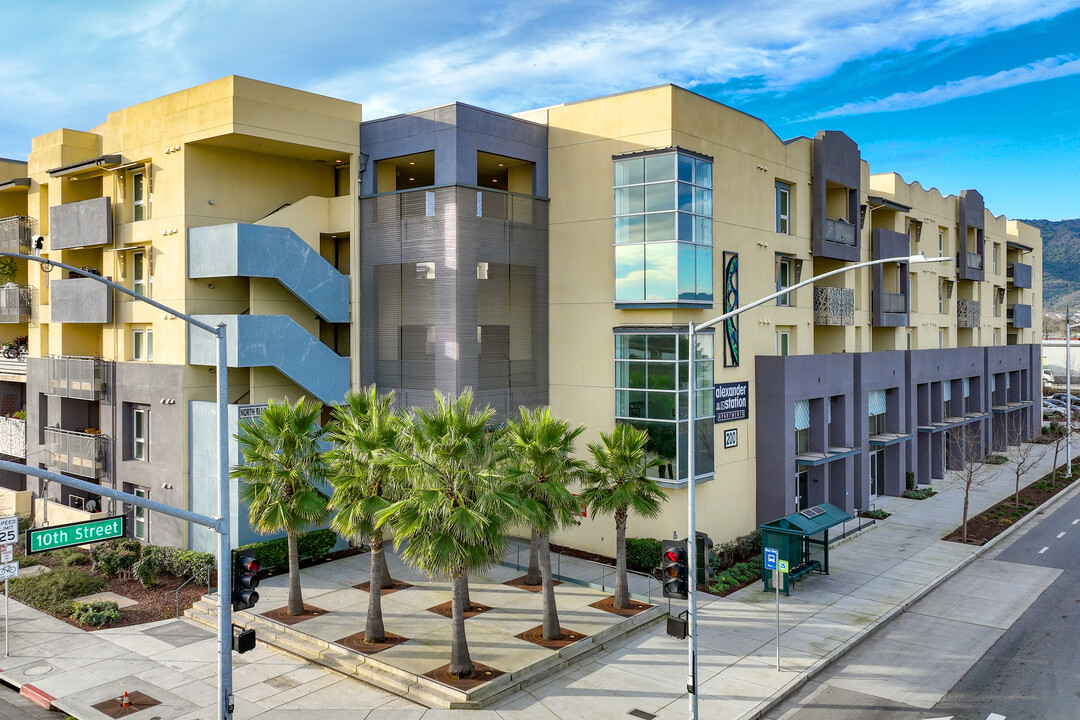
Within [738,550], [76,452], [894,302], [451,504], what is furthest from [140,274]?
[894,302]

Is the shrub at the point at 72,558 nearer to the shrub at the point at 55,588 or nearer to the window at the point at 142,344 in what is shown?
the shrub at the point at 55,588

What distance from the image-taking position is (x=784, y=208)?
108ft

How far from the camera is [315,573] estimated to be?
2606cm

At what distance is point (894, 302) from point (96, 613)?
37.1m

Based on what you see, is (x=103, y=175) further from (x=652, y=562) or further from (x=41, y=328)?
(x=652, y=562)

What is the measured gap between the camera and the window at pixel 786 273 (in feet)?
108

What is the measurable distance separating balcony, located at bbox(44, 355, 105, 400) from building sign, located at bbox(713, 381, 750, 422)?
77.1ft

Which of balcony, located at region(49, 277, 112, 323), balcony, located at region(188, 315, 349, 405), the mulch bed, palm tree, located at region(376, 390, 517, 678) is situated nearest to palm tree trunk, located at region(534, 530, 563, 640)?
palm tree, located at region(376, 390, 517, 678)

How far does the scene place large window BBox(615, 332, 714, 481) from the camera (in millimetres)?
26516

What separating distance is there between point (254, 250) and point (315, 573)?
1084 centimetres

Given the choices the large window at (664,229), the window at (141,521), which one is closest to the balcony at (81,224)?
the window at (141,521)

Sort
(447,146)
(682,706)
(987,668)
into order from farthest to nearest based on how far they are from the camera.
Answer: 1. (447,146)
2. (987,668)
3. (682,706)

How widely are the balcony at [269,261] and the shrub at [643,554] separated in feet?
44.8

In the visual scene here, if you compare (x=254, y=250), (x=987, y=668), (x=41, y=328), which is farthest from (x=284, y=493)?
(x=41, y=328)
